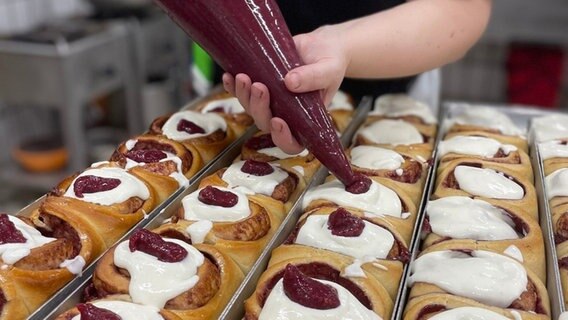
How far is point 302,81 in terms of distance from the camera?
1.48 meters

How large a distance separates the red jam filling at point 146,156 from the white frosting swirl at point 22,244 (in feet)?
1.23

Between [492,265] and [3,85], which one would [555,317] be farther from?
[3,85]

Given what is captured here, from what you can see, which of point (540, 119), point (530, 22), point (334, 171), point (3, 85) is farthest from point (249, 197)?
point (530, 22)

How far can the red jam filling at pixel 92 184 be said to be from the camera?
1.48 meters

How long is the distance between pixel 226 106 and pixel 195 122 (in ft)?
0.86

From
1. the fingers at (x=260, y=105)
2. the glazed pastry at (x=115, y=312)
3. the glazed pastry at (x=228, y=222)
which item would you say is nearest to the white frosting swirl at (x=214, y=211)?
the glazed pastry at (x=228, y=222)

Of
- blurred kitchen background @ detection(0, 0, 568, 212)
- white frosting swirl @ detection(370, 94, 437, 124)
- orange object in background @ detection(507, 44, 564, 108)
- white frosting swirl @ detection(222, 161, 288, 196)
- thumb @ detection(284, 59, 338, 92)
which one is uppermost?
thumb @ detection(284, 59, 338, 92)

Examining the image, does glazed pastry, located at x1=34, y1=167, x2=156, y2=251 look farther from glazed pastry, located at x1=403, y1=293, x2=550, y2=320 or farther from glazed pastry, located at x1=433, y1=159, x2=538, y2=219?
glazed pastry, located at x1=433, y1=159, x2=538, y2=219

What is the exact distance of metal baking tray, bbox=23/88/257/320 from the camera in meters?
1.21

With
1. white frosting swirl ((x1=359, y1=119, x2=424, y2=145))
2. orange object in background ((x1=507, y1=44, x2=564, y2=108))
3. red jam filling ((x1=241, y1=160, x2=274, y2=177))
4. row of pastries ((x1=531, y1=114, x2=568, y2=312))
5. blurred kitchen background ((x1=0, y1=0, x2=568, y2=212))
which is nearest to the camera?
row of pastries ((x1=531, y1=114, x2=568, y2=312))

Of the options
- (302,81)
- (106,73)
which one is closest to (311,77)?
(302,81)

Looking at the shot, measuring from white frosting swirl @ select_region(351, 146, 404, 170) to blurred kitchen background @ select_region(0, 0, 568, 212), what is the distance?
211cm

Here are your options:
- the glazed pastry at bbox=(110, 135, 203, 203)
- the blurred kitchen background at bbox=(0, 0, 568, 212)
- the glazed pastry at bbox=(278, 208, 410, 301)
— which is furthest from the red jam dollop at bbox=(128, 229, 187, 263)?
the blurred kitchen background at bbox=(0, 0, 568, 212)

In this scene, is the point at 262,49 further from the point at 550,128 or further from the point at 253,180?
the point at 550,128
